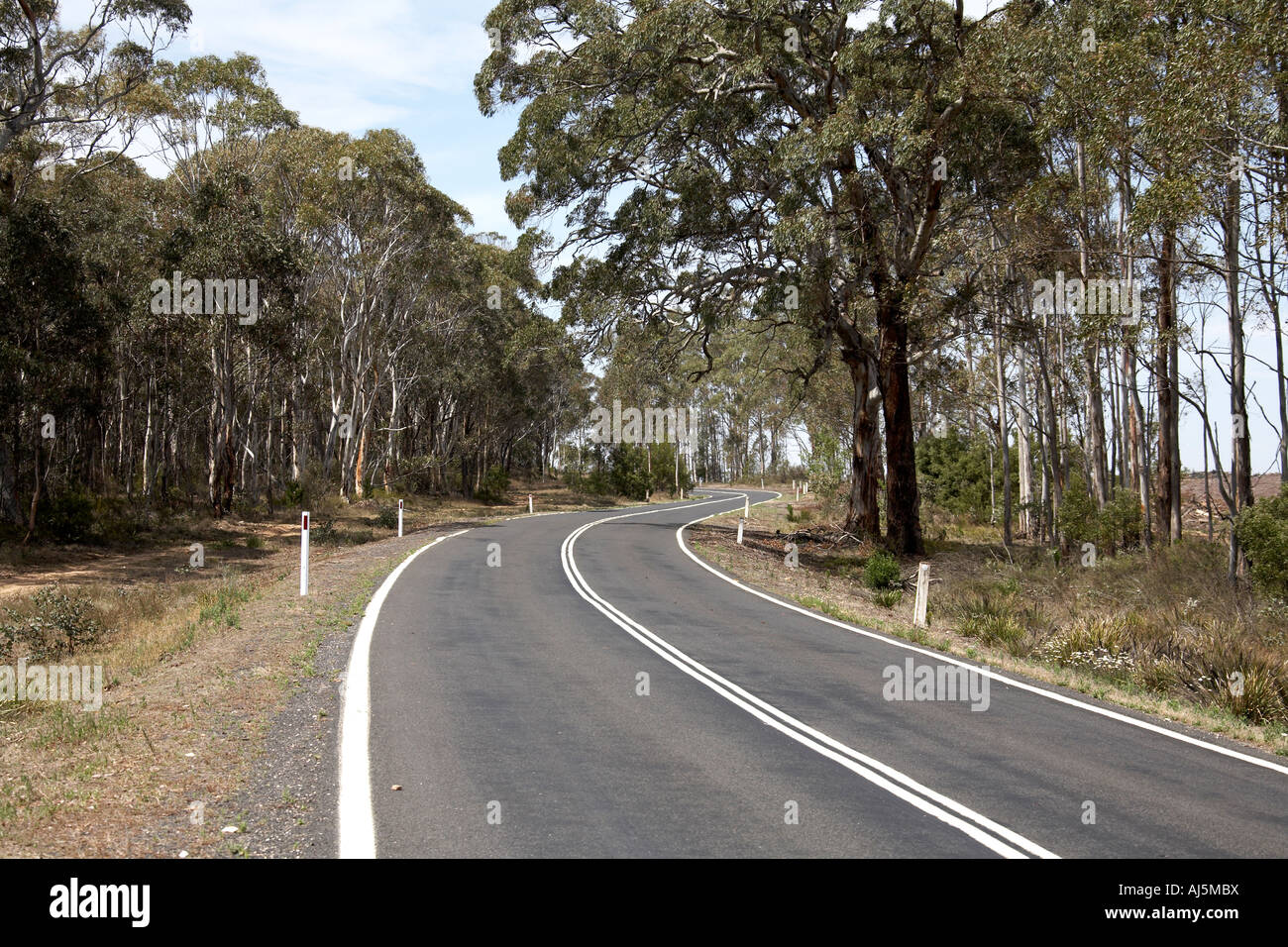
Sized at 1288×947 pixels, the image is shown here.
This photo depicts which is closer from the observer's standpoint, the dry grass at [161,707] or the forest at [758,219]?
the dry grass at [161,707]

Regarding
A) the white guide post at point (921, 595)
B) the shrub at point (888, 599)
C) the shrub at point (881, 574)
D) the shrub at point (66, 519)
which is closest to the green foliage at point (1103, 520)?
the shrub at point (881, 574)

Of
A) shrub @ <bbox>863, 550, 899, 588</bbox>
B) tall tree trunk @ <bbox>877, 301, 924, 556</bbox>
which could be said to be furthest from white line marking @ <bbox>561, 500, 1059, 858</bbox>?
tall tree trunk @ <bbox>877, 301, 924, 556</bbox>

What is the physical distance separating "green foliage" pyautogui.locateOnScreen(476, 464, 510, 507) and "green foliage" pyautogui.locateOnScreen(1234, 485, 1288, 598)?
142ft

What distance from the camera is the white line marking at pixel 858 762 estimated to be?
5.18 metres

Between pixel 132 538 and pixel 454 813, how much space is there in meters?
26.7

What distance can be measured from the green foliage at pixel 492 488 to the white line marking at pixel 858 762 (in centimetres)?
4408

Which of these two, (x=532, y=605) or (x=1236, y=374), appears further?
(x=1236, y=374)

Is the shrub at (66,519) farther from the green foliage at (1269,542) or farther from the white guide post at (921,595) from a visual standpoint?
the green foliage at (1269,542)

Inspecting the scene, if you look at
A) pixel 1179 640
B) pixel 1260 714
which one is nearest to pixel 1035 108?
pixel 1179 640

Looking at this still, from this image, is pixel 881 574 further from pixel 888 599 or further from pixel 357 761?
pixel 357 761

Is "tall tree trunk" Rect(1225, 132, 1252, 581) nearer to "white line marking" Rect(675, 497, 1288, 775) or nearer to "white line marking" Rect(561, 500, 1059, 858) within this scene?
"white line marking" Rect(675, 497, 1288, 775)

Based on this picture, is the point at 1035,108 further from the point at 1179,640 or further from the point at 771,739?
the point at 771,739

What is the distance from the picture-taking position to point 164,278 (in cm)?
3130

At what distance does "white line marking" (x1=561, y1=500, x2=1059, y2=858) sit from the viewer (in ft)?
17.0
